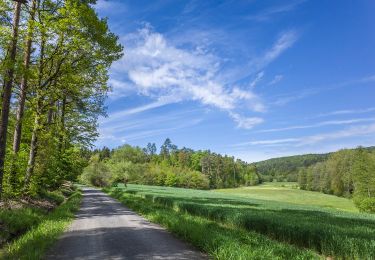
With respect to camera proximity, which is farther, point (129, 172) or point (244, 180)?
point (244, 180)

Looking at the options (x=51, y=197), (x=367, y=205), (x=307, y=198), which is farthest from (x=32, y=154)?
(x=307, y=198)

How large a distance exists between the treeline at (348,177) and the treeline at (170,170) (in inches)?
1334

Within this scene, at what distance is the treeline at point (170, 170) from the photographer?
98.1 m

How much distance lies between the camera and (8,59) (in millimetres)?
12023

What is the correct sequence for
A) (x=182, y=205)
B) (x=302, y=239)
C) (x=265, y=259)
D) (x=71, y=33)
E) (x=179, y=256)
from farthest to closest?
(x=182, y=205)
(x=71, y=33)
(x=302, y=239)
(x=179, y=256)
(x=265, y=259)

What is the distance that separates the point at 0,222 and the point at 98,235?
11.7 feet

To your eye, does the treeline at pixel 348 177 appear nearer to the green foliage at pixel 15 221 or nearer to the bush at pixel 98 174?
the green foliage at pixel 15 221

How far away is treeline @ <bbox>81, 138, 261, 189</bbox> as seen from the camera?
98125 mm

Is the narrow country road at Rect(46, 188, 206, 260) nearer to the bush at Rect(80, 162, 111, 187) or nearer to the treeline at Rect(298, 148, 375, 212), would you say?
the treeline at Rect(298, 148, 375, 212)

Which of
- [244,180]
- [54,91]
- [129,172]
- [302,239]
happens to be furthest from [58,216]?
[244,180]

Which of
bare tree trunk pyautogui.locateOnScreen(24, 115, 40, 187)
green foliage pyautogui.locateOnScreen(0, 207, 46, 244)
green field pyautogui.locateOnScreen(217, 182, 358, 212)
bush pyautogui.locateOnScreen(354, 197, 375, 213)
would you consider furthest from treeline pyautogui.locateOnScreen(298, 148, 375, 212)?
green foliage pyautogui.locateOnScreen(0, 207, 46, 244)

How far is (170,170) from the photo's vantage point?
405 ft

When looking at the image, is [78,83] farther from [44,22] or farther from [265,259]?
[265,259]

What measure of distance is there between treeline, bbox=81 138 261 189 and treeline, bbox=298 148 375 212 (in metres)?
33.9
